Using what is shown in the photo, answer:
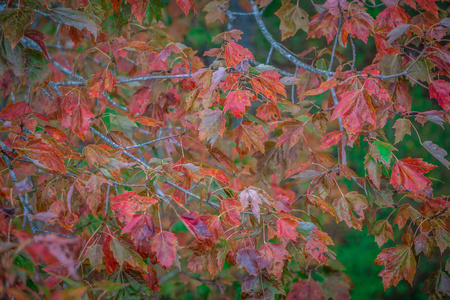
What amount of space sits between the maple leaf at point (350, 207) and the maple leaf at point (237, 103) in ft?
2.14

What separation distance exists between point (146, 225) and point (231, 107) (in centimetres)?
54

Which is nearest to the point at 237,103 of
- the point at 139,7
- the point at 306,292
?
the point at 139,7

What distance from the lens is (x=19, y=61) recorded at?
1.51 m

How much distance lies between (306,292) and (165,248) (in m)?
1.26

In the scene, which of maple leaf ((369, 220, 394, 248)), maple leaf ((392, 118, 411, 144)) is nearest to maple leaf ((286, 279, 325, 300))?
maple leaf ((369, 220, 394, 248))

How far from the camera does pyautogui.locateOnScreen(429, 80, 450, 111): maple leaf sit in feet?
4.88

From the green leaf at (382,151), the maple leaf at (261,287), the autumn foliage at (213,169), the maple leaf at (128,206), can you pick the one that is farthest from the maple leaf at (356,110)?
the maple leaf at (128,206)

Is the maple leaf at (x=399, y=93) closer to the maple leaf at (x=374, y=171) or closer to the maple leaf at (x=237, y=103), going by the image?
the maple leaf at (x=374, y=171)

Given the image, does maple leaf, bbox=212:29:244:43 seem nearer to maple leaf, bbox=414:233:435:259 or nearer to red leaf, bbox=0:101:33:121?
red leaf, bbox=0:101:33:121

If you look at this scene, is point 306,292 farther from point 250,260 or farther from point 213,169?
point 213,169

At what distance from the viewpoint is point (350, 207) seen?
1562 mm

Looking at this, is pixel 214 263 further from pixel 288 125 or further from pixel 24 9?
pixel 24 9

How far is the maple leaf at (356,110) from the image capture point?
138 centimetres

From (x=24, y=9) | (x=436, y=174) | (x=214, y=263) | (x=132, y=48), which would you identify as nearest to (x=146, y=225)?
(x=214, y=263)
